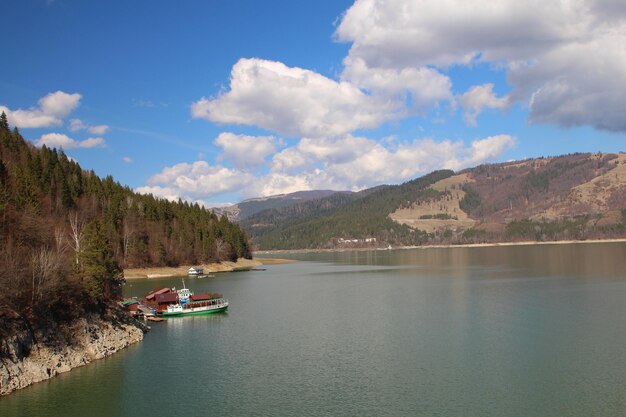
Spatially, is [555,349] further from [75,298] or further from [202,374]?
[75,298]

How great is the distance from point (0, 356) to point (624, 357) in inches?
2252

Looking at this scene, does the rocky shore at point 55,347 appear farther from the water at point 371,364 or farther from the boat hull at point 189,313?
the boat hull at point 189,313

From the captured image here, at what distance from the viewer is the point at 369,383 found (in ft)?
147

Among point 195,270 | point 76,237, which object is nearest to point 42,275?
point 76,237

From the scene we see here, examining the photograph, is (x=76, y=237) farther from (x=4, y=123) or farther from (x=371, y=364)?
(x=4, y=123)

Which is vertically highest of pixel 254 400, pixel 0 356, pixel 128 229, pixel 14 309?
pixel 128 229

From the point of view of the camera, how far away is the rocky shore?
43625 mm

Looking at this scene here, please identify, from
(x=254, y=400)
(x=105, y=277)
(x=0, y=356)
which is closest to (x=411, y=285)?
(x=105, y=277)

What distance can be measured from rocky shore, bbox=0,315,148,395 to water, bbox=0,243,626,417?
1349 millimetres

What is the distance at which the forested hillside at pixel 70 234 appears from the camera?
5141 centimetres

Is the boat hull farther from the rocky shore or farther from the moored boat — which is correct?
the rocky shore

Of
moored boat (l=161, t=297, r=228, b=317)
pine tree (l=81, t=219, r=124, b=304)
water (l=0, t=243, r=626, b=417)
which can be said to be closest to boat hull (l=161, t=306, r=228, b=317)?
moored boat (l=161, t=297, r=228, b=317)

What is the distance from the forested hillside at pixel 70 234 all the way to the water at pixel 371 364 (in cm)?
901

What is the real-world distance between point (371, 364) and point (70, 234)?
76.0 meters
